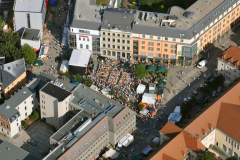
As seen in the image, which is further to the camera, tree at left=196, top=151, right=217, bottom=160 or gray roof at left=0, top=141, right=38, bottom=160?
gray roof at left=0, top=141, right=38, bottom=160

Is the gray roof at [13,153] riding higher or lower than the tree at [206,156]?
lower

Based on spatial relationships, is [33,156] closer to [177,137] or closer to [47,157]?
[47,157]

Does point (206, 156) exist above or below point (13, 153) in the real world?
above

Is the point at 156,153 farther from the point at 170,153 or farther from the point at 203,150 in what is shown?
the point at 203,150

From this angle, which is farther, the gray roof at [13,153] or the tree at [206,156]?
the gray roof at [13,153]

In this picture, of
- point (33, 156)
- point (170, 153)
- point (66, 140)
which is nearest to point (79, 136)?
point (66, 140)

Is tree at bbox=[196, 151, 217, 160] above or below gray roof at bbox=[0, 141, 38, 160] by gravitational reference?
above

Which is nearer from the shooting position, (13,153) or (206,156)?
(206,156)

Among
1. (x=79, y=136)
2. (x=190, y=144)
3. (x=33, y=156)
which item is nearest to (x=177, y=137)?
(x=190, y=144)
